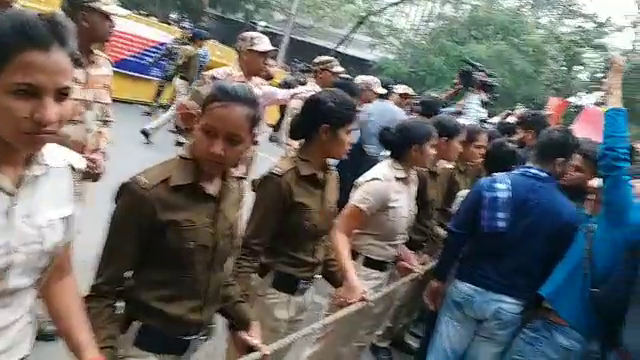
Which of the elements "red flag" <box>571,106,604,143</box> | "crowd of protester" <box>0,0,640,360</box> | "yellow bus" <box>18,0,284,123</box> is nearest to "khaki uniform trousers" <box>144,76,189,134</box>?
"yellow bus" <box>18,0,284,123</box>

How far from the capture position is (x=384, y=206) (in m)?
4.04

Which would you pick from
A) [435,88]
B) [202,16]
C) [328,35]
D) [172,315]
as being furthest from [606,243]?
[328,35]

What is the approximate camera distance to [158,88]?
45.2 feet

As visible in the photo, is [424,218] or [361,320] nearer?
[361,320]

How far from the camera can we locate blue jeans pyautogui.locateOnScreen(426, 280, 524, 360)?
12.2 ft

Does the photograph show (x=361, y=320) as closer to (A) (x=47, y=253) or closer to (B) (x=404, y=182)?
(B) (x=404, y=182)

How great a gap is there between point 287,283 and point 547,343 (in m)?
1.21

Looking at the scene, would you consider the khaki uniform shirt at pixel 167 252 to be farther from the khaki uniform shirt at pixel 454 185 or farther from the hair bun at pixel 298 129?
the khaki uniform shirt at pixel 454 185

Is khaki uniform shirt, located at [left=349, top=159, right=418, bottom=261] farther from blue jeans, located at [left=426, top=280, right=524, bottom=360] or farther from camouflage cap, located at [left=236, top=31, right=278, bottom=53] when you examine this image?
camouflage cap, located at [left=236, top=31, right=278, bottom=53]

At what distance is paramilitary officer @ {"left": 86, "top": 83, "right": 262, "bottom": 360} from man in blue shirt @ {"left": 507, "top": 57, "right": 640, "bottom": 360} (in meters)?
1.38

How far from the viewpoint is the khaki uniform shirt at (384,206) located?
3.95m

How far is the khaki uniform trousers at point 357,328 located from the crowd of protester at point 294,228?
0.01 metres

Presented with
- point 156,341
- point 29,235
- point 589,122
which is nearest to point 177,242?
point 156,341

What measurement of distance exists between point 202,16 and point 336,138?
23.3 metres
